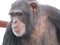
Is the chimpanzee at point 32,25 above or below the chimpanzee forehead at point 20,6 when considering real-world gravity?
below

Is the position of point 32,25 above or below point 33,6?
below

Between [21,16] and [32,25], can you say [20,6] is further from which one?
[32,25]

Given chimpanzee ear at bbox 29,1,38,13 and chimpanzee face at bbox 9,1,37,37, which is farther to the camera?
chimpanzee ear at bbox 29,1,38,13

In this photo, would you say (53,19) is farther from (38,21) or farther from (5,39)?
(5,39)

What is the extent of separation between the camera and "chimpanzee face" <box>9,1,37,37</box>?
159 inches

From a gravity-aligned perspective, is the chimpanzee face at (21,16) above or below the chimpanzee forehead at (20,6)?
below

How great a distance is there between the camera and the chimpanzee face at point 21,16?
4043 millimetres

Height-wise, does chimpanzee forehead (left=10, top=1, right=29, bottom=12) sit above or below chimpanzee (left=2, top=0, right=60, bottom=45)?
above

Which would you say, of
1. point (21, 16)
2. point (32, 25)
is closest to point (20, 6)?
point (21, 16)

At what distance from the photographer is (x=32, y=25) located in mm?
4207

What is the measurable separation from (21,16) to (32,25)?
16cm

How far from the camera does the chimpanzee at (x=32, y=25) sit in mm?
4098

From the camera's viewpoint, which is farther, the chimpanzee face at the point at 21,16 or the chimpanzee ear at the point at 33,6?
the chimpanzee ear at the point at 33,6

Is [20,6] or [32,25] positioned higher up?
[20,6]
